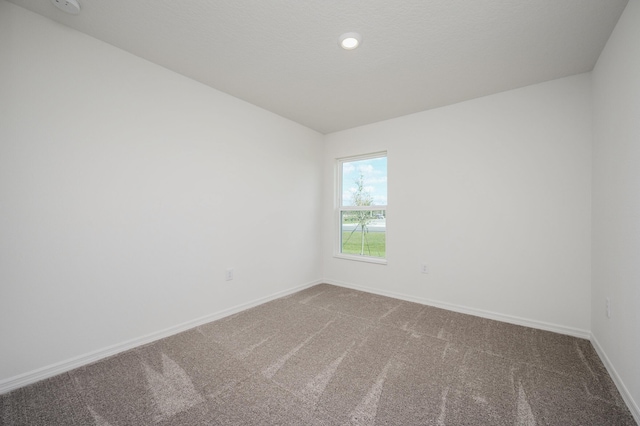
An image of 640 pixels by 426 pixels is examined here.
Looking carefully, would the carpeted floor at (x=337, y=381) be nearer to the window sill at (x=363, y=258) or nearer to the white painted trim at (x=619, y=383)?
the white painted trim at (x=619, y=383)

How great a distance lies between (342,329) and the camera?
2.54 meters

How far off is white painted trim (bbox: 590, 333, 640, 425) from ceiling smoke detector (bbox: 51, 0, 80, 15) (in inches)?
161

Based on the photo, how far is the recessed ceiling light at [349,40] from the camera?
6.26ft

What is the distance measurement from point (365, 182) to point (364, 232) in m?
0.77

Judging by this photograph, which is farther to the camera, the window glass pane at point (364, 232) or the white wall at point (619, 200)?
the window glass pane at point (364, 232)

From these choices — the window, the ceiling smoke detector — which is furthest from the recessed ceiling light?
the window

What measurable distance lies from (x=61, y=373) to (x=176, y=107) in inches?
90.1

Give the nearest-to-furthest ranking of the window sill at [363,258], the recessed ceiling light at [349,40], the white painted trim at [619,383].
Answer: the white painted trim at [619,383] < the recessed ceiling light at [349,40] < the window sill at [363,258]

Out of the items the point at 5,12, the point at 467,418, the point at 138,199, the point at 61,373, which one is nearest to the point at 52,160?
the point at 138,199

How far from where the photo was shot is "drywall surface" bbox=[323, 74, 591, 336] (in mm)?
2410

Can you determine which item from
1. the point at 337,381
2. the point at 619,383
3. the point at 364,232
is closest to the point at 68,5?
the point at 337,381

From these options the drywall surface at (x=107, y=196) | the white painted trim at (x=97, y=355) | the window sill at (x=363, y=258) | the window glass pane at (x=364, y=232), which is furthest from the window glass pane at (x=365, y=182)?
the white painted trim at (x=97, y=355)

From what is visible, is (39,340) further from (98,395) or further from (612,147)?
(612,147)

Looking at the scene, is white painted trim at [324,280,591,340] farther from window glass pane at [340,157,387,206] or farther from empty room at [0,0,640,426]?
window glass pane at [340,157,387,206]
